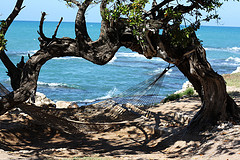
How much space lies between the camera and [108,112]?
20.0 ft

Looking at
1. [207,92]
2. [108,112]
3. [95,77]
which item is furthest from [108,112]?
[95,77]

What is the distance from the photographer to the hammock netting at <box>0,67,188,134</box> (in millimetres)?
5227

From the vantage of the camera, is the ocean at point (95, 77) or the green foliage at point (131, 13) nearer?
the green foliage at point (131, 13)

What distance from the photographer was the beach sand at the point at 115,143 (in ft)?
14.8

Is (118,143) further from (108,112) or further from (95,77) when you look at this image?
(95,77)

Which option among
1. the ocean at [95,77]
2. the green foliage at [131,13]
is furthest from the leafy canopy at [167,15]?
the ocean at [95,77]

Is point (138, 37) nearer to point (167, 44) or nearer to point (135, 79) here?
point (167, 44)

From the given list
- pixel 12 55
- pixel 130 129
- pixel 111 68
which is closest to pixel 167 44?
pixel 130 129

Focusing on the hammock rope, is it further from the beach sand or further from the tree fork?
the tree fork

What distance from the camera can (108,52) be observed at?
15.2 feet

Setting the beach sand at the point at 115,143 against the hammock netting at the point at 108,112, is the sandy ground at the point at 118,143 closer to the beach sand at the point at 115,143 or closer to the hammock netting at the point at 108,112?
the beach sand at the point at 115,143

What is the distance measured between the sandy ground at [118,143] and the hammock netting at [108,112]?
11.4 inches

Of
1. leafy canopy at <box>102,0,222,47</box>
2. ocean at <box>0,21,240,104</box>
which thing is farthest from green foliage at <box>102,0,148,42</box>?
ocean at <box>0,21,240,104</box>

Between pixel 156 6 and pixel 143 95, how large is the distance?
6.71 ft
